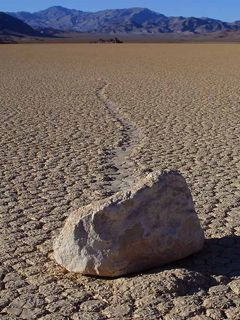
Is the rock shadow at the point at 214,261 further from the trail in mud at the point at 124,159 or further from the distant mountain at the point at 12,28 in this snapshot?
the distant mountain at the point at 12,28

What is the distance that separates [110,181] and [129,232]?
291 cm

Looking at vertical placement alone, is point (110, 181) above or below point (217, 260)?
below

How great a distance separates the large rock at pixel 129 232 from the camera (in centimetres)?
404

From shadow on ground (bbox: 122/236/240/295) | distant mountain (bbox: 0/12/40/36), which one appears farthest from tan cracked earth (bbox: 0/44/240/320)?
distant mountain (bbox: 0/12/40/36)

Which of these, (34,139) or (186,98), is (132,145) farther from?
(186,98)

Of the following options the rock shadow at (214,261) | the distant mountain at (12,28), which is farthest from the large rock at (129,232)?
the distant mountain at (12,28)

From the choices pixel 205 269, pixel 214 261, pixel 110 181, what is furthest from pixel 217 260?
pixel 110 181

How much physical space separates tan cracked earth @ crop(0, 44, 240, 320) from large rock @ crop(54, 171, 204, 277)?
0.31 ft

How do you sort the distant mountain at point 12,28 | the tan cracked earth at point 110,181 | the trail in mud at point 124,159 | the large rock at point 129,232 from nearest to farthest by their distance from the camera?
the tan cracked earth at point 110,181, the large rock at point 129,232, the trail in mud at point 124,159, the distant mountain at point 12,28

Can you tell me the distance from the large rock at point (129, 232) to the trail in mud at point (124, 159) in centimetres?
239

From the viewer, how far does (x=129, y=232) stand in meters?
4.04

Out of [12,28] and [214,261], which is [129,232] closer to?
[214,261]

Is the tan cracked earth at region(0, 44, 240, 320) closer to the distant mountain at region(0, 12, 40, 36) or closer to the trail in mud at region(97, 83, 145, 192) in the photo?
the trail in mud at region(97, 83, 145, 192)

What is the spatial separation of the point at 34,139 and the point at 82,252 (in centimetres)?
568
